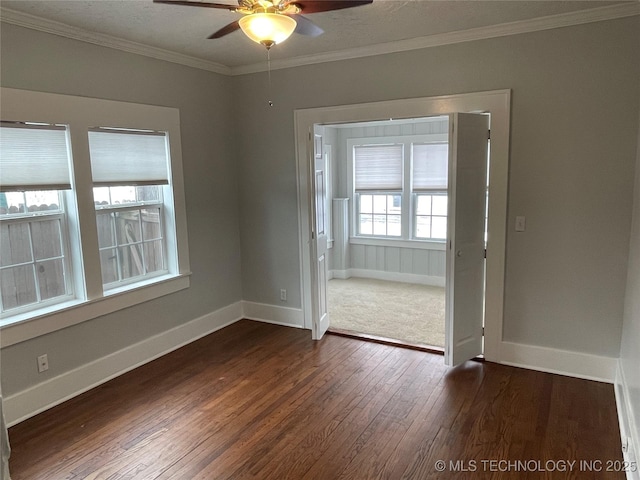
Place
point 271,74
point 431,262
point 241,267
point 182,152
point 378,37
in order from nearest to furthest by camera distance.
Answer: point 378,37, point 182,152, point 271,74, point 241,267, point 431,262

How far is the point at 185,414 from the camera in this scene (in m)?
2.96

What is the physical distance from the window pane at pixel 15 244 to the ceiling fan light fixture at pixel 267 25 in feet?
6.75

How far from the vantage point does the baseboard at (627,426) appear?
2.15 m

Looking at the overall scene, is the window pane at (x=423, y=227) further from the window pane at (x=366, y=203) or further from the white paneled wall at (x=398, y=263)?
the window pane at (x=366, y=203)

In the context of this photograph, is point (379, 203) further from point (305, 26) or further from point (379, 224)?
point (305, 26)

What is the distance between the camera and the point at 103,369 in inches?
135

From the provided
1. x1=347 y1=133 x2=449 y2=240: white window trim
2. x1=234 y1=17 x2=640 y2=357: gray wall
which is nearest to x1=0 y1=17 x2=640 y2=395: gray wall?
x1=234 y1=17 x2=640 y2=357: gray wall

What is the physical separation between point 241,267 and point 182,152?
142 centimetres

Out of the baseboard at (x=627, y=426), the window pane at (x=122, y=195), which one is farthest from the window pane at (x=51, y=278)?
the baseboard at (x=627, y=426)

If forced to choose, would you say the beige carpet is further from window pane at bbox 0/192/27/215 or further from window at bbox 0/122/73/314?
window pane at bbox 0/192/27/215

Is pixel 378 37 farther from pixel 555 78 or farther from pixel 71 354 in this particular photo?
pixel 71 354

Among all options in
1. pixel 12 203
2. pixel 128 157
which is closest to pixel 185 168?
pixel 128 157

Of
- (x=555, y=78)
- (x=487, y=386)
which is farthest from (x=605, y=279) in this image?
(x=555, y=78)

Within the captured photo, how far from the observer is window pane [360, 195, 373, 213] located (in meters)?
6.65
